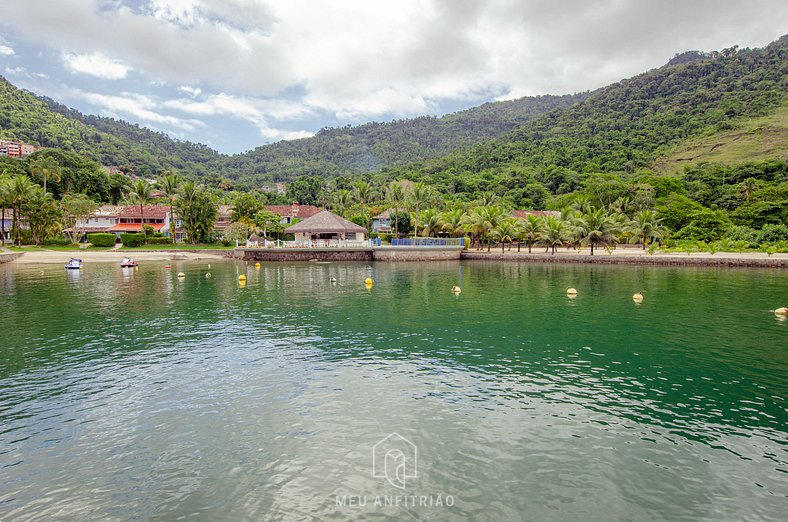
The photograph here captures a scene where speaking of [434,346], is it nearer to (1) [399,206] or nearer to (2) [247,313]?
(2) [247,313]

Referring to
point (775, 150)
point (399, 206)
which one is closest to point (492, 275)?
point (399, 206)

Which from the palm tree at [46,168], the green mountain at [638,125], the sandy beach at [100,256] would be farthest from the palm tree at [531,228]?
the palm tree at [46,168]

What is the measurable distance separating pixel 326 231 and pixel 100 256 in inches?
1410

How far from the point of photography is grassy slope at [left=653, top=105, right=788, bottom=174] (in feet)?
358

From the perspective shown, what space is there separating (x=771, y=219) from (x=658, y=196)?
2142 centimetres

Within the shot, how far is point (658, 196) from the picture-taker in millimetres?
90938

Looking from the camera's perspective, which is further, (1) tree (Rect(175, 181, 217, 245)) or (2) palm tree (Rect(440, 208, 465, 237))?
(1) tree (Rect(175, 181, 217, 245))

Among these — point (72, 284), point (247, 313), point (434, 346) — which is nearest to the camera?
point (434, 346)

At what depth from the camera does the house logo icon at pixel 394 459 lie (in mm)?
9695

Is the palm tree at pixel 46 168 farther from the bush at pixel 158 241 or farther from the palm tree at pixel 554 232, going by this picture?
the palm tree at pixel 554 232

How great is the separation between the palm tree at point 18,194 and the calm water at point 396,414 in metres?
61.5

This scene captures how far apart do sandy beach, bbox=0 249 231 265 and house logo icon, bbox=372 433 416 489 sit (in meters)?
70.3

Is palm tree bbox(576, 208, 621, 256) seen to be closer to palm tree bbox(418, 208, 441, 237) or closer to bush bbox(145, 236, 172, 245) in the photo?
palm tree bbox(418, 208, 441, 237)

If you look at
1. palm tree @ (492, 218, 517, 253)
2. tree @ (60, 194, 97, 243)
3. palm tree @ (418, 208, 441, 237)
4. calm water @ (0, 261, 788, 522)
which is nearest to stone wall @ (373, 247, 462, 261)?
palm tree @ (492, 218, 517, 253)
